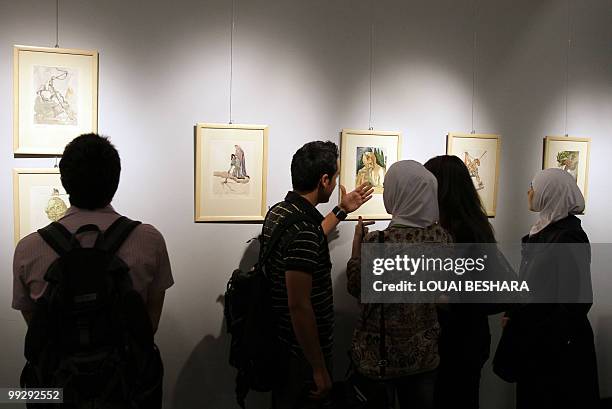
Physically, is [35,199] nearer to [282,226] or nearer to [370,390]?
[282,226]

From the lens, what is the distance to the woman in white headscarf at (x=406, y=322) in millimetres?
2283

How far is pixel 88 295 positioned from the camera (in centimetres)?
179

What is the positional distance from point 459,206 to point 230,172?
4.42 ft

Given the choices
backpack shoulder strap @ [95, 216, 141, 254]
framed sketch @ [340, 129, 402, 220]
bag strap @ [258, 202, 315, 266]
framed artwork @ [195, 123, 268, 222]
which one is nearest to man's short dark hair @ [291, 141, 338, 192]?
bag strap @ [258, 202, 315, 266]

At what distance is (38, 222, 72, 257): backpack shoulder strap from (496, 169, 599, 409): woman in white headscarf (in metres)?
2.37

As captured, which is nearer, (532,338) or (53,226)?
(53,226)

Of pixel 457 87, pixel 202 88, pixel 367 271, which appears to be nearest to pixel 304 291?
pixel 367 271

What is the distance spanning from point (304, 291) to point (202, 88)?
146 centimetres

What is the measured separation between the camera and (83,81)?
9.12ft

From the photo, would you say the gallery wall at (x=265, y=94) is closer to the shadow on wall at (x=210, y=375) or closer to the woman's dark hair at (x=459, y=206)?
the shadow on wall at (x=210, y=375)

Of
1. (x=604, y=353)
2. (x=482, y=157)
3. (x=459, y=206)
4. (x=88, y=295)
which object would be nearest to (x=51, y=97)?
(x=88, y=295)

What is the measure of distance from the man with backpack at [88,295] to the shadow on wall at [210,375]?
1.20 meters

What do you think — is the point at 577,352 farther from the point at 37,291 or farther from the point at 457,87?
the point at 37,291

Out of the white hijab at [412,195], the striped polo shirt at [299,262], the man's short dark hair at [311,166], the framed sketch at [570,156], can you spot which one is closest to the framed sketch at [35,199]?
the striped polo shirt at [299,262]
